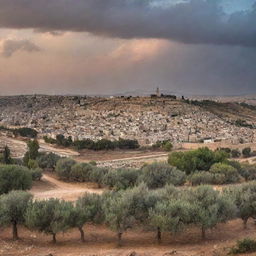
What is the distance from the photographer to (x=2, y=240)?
1196 inches

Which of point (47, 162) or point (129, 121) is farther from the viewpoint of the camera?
point (129, 121)

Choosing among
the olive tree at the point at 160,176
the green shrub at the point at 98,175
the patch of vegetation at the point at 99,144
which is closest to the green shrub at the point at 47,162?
the green shrub at the point at 98,175

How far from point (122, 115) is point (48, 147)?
209 ft

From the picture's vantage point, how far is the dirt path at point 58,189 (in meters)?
46.7

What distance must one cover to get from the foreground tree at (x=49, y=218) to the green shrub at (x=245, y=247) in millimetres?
10587

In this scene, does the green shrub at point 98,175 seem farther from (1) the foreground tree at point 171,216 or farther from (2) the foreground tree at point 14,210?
(1) the foreground tree at point 171,216

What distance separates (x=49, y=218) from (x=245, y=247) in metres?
12.4

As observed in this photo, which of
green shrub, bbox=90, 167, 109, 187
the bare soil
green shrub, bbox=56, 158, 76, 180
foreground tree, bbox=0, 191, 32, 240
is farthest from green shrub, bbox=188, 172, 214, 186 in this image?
foreground tree, bbox=0, 191, 32, 240

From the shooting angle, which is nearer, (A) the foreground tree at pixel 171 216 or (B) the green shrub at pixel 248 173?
(A) the foreground tree at pixel 171 216

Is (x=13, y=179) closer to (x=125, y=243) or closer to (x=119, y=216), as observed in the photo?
(x=119, y=216)

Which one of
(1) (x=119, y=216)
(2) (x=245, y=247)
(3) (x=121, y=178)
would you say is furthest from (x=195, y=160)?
(2) (x=245, y=247)

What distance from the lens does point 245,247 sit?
25.6 m

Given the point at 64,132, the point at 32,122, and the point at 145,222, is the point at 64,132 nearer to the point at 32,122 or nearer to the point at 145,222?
the point at 32,122

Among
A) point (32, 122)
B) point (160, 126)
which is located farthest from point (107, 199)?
point (32, 122)
